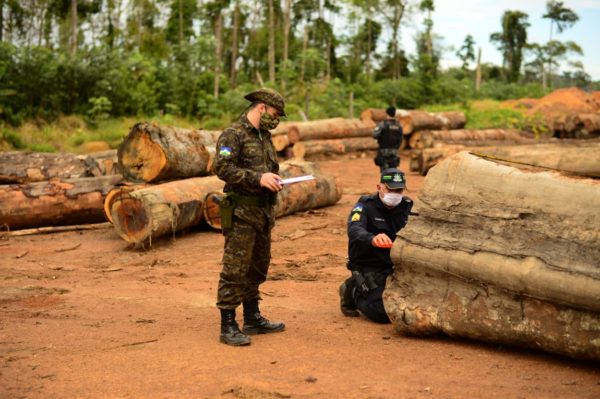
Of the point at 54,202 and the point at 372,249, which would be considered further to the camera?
the point at 54,202

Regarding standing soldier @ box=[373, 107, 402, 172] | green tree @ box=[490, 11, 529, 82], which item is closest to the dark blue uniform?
standing soldier @ box=[373, 107, 402, 172]

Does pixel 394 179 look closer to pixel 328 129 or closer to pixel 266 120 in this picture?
pixel 266 120

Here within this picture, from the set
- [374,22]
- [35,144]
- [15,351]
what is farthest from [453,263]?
[374,22]

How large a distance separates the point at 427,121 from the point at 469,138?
1468mm

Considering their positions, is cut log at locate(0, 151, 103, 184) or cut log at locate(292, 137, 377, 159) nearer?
cut log at locate(0, 151, 103, 184)

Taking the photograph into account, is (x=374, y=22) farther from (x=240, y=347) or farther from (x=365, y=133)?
(x=240, y=347)

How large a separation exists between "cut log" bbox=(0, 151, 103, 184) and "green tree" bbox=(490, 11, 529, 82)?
4756 centimetres

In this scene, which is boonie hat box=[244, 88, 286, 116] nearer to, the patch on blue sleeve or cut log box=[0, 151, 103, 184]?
the patch on blue sleeve

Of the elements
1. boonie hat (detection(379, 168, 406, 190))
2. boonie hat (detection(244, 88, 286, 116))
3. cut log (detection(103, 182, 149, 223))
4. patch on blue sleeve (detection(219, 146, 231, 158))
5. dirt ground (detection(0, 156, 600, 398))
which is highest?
boonie hat (detection(244, 88, 286, 116))

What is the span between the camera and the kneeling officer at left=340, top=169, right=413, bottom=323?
575 centimetres

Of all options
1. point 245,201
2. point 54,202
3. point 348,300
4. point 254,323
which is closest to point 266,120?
point 245,201

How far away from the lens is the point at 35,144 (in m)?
19.9

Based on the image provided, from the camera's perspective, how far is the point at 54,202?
416 inches

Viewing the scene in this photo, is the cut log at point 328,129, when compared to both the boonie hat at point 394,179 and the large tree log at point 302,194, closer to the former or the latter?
the large tree log at point 302,194
